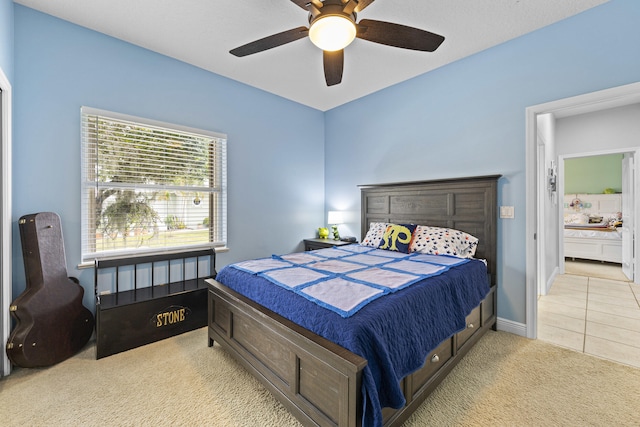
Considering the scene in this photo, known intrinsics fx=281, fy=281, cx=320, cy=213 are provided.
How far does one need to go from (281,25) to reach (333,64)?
0.71 meters

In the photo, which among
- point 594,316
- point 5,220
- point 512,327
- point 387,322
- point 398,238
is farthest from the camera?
point 398,238

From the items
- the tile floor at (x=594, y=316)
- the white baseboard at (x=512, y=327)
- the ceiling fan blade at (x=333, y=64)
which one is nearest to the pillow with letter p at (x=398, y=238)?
the white baseboard at (x=512, y=327)

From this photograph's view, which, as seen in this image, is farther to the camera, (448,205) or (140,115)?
(448,205)

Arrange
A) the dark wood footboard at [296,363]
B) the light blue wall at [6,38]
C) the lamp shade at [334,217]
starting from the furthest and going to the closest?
1. the lamp shade at [334,217]
2. the light blue wall at [6,38]
3. the dark wood footboard at [296,363]

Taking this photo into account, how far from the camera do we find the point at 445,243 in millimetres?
2857

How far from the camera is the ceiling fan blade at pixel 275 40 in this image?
73.8 inches

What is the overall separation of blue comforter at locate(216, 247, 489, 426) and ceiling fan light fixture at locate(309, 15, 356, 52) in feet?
5.29

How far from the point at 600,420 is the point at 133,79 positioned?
4345 millimetres

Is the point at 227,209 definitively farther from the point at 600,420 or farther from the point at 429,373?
the point at 600,420

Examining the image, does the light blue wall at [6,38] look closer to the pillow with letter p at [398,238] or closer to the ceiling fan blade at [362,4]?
the ceiling fan blade at [362,4]

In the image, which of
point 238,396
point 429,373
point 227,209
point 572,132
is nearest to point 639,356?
point 429,373

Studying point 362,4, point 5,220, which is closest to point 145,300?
point 5,220

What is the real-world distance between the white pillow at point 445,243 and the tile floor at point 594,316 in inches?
39.4

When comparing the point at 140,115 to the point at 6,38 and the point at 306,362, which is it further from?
the point at 306,362
